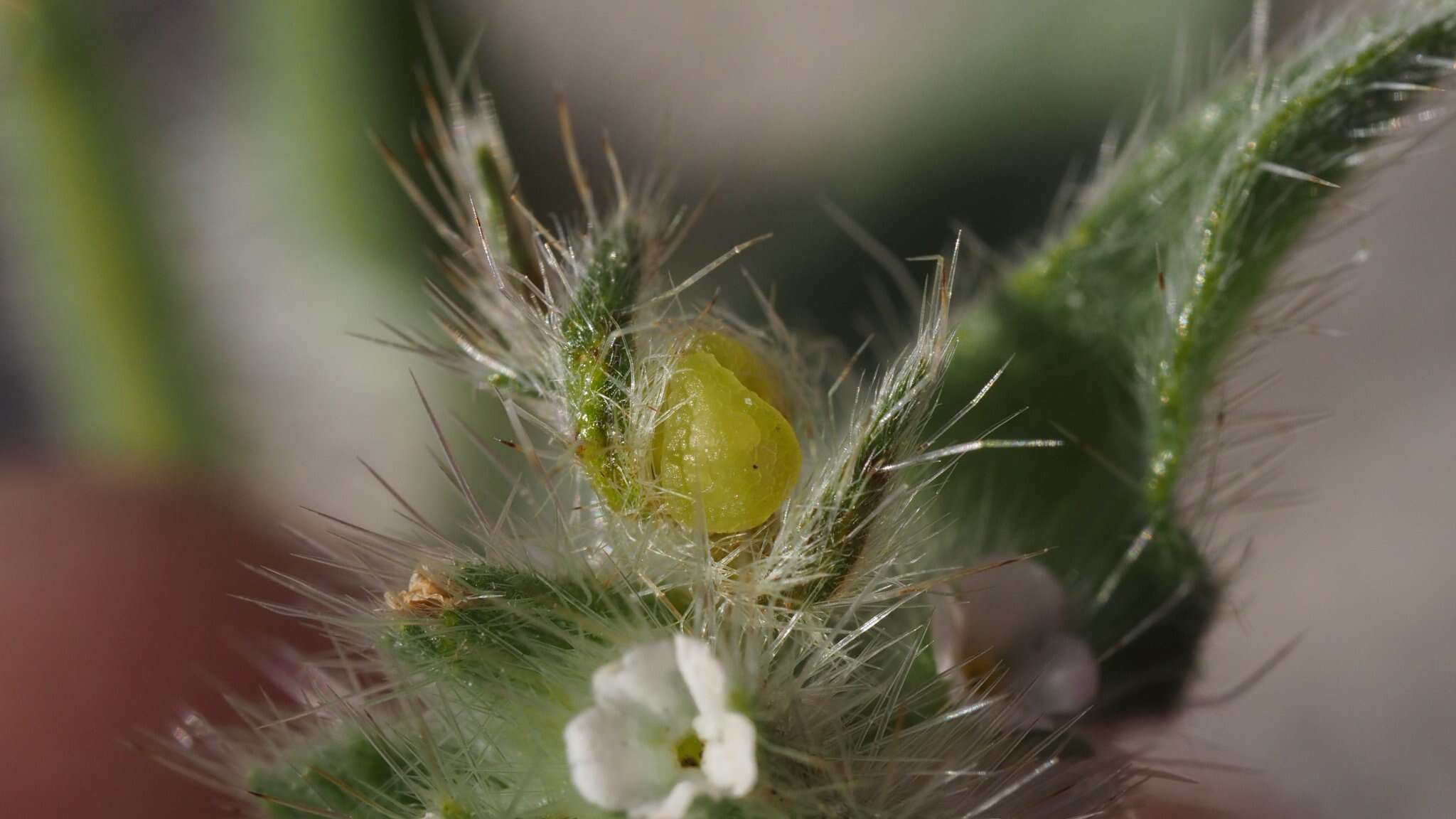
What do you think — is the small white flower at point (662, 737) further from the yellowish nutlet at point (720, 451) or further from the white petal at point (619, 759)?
the yellowish nutlet at point (720, 451)

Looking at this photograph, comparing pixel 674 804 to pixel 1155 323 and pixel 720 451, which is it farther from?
pixel 1155 323

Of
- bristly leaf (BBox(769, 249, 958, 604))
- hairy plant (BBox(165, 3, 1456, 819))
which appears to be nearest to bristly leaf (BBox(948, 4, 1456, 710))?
hairy plant (BBox(165, 3, 1456, 819))

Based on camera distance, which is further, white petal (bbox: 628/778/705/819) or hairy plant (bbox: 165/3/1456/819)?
hairy plant (bbox: 165/3/1456/819)

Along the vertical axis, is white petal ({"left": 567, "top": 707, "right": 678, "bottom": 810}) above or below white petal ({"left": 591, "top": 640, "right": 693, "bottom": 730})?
below

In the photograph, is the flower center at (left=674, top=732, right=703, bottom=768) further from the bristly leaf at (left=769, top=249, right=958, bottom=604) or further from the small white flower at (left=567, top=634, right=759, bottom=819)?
the bristly leaf at (left=769, top=249, right=958, bottom=604)

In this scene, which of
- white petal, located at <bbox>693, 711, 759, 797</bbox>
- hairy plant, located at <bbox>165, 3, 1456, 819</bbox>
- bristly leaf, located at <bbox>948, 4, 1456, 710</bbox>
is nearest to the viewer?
white petal, located at <bbox>693, 711, 759, 797</bbox>

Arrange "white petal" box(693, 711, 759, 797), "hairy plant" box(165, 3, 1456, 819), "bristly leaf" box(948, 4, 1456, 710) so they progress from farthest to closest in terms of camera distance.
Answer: "bristly leaf" box(948, 4, 1456, 710) → "hairy plant" box(165, 3, 1456, 819) → "white petal" box(693, 711, 759, 797)

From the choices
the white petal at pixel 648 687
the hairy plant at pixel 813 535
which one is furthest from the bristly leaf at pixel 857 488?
the white petal at pixel 648 687

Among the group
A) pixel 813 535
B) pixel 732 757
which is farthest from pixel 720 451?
pixel 732 757

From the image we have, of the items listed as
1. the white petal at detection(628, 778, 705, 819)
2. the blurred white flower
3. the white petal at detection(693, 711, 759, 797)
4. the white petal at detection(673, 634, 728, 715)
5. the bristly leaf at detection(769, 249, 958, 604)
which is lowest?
the blurred white flower
